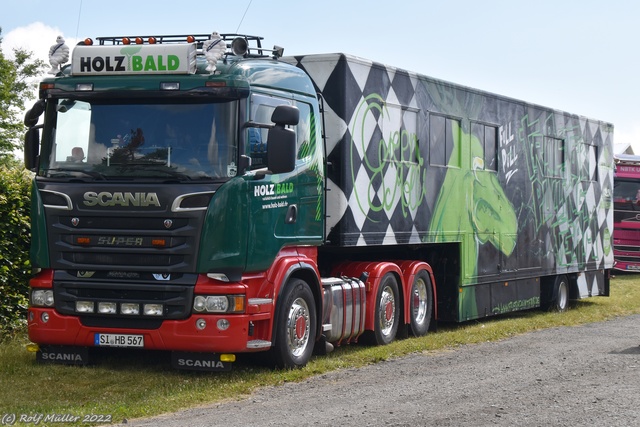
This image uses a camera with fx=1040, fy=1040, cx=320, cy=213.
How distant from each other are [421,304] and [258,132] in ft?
17.7

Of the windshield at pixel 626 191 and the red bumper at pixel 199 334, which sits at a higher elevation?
the windshield at pixel 626 191

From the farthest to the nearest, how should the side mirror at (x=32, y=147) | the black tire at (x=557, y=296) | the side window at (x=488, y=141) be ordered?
the black tire at (x=557, y=296)
the side window at (x=488, y=141)
the side mirror at (x=32, y=147)

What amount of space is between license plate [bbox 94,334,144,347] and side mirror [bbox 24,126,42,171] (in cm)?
192

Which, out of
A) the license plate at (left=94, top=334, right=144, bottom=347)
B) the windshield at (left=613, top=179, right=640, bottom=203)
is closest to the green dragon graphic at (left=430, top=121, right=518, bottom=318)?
the license plate at (left=94, top=334, right=144, bottom=347)

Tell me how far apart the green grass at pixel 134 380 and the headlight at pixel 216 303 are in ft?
2.34

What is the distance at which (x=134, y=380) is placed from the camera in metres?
10.2

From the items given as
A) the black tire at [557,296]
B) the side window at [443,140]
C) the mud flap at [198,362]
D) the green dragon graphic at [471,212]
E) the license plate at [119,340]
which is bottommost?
the mud flap at [198,362]

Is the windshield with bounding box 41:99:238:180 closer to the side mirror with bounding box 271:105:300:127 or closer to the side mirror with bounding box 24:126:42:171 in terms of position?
the side mirror with bounding box 24:126:42:171

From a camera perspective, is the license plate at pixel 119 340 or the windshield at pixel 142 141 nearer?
the windshield at pixel 142 141

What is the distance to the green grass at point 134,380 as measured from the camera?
8953 mm

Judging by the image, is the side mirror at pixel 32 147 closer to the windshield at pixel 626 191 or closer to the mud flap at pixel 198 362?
the mud flap at pixel 198 362

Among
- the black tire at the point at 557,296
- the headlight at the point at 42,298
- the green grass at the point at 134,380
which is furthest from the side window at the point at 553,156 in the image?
the headlight at the point at 42,298

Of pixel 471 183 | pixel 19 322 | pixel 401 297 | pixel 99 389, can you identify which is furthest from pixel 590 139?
pixel 99 389

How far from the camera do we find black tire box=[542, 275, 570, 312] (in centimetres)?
1995
